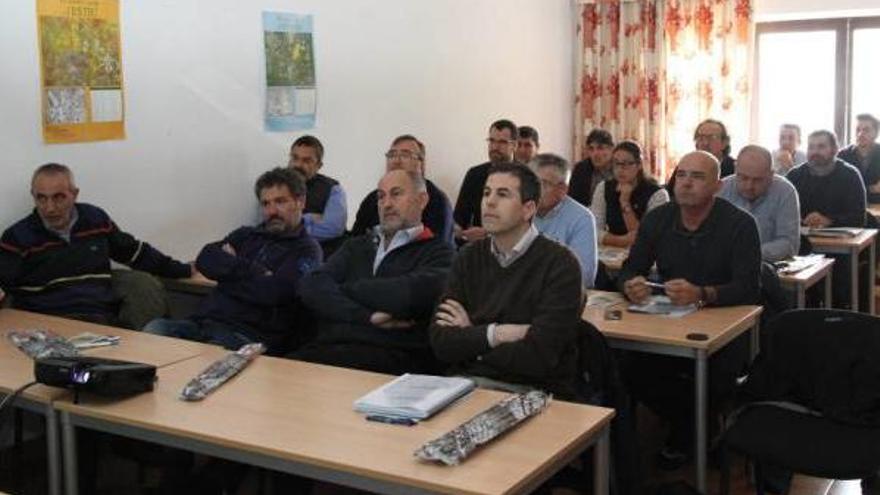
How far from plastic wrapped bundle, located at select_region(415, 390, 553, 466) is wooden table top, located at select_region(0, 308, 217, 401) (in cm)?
122

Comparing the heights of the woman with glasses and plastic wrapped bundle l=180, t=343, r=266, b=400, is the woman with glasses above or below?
above

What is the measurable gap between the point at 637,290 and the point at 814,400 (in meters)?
0.90

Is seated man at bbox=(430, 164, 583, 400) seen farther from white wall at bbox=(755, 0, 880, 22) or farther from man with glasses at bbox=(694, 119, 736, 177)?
white wall at bbox=(755, 0, 880, 22)

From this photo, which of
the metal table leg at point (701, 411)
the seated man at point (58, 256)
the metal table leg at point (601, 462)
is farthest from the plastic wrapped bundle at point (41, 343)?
the metal table leg at point (701, 411)

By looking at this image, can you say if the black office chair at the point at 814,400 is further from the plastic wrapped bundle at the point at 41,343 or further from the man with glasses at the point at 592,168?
the man with glasses at the point at 592,168

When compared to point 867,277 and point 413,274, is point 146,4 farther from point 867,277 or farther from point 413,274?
point 867,277

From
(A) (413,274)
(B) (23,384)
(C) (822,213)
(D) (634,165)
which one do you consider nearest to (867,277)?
(C) (822,213)

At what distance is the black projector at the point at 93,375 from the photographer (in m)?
2.82

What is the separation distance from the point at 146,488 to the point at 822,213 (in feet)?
15.6

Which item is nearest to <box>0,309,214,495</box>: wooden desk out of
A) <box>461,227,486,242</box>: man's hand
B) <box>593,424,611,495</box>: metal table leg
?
<box>593,424,611,495</box>: metal table leg

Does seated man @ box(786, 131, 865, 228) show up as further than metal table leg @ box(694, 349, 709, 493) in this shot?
Yes

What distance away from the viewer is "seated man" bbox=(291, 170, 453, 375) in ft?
12.5

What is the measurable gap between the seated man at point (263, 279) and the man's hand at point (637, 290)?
1.29 metres

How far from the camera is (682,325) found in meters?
3.74
